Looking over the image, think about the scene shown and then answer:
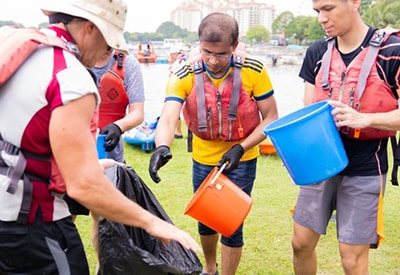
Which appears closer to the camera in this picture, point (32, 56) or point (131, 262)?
point (32, 56)

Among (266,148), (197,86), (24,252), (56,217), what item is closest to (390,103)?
(197,86)

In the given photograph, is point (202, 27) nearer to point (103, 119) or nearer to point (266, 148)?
point (103, 119)

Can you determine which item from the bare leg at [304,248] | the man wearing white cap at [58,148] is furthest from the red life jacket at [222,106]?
the man wearing white cap at [58,148]

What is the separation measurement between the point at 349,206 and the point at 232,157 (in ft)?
2.45

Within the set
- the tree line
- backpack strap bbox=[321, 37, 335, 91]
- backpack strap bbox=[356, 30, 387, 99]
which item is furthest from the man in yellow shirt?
the tree line

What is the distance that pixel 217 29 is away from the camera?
9.28 feet

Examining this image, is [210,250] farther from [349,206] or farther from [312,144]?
[312,144]

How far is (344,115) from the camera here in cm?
243

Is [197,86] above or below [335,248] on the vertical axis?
above

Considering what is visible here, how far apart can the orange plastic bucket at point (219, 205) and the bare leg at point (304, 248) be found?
1.44 feet

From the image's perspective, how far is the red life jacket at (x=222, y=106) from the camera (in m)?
3.02

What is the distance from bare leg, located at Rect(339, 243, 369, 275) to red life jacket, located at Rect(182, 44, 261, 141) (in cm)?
97

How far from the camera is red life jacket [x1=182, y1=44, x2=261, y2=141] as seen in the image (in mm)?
3020

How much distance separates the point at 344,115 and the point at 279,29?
126903 mm
